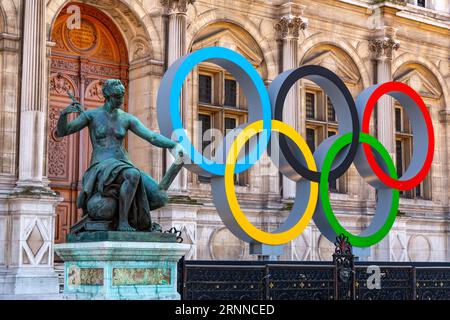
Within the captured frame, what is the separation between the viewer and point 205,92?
2455 centimetres

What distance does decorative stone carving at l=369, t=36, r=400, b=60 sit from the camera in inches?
1092

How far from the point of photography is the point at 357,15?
1091 inches

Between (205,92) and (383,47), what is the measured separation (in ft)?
21.9

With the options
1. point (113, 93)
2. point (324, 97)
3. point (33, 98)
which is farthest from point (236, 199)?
point (324, 97)

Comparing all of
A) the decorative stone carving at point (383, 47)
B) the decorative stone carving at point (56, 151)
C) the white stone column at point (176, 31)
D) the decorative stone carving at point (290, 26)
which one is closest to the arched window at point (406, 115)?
the decorative stone carving at point (383, 47)

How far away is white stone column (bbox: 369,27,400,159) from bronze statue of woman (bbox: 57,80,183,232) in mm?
17244

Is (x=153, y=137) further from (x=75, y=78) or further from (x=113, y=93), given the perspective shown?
(x=75, y=78)

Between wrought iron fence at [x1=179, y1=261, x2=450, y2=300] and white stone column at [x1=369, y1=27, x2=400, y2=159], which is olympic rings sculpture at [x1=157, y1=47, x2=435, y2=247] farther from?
white stone column at [x1=369, y1=27, x2=400, y2=159]

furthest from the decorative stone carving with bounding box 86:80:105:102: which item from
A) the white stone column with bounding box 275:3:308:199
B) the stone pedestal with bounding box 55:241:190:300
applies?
the stone pedestal with bounding box 55:241:190:300

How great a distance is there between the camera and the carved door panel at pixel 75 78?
21625 mm

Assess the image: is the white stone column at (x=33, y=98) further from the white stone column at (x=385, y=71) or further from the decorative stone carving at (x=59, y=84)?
the white stone column at (x=385, y=71)

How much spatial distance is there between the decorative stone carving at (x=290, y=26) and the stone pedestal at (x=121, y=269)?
15.4 metres
